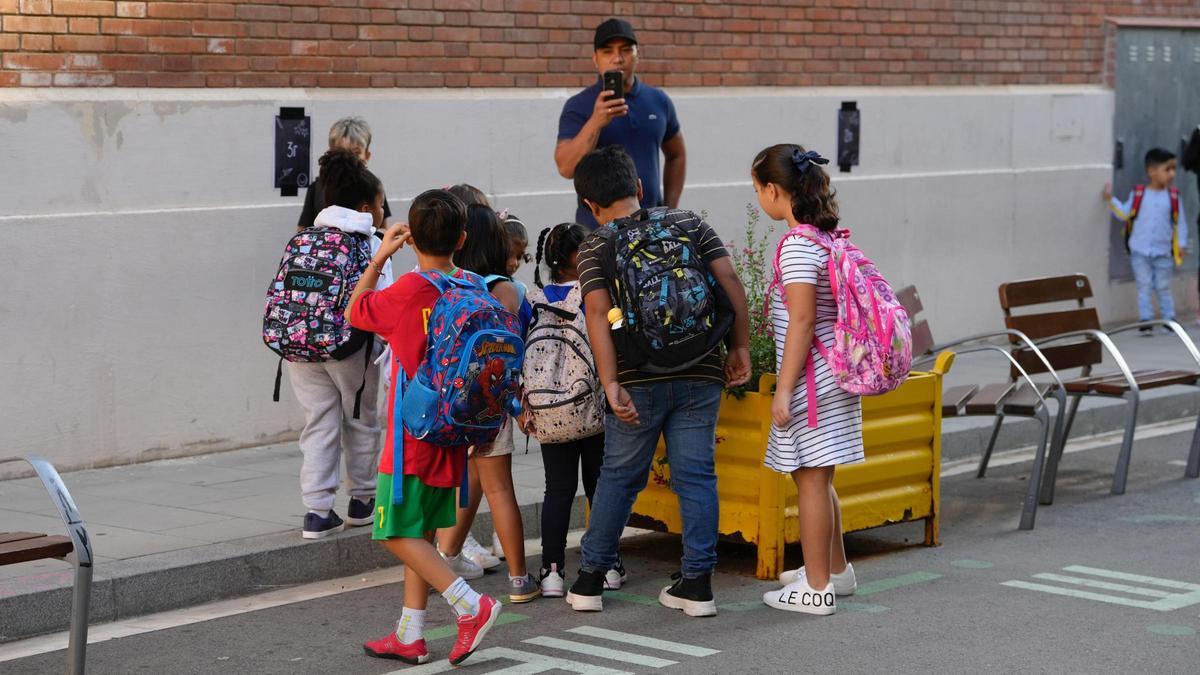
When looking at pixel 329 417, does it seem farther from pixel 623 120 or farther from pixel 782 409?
pixel 623 120

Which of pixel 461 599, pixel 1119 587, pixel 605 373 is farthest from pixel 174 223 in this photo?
pixel 1119 587

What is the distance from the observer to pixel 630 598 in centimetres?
671

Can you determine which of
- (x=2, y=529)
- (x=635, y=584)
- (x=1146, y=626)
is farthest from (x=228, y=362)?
(x=1146, y=626)

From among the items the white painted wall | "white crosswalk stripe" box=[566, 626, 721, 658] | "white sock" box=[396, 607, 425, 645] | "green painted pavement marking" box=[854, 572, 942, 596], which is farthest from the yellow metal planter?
the white painted wall

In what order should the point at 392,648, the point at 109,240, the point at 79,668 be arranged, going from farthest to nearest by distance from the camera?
the point at 109,240
the point at 392,648
the point at 79,668

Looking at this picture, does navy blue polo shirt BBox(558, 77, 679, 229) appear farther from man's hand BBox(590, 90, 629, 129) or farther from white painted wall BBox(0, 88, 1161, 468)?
white painted wall BBox(0, 88, 1161, 468)

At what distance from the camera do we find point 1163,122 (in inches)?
627

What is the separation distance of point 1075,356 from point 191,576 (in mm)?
5113

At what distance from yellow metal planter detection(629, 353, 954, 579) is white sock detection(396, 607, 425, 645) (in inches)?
59.0

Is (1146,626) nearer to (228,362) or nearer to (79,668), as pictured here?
(79,668)

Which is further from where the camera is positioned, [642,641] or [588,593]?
[588,593]

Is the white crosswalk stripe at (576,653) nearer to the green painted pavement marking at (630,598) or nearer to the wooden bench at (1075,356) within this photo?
the green painted pavement marking at (630,598)

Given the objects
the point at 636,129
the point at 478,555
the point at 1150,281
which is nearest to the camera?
the point at 478,555

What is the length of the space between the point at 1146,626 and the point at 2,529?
4.66 metres
